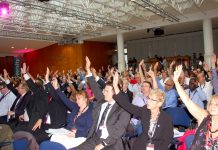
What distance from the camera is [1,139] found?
328cm

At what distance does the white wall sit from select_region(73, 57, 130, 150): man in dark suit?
18995 mm

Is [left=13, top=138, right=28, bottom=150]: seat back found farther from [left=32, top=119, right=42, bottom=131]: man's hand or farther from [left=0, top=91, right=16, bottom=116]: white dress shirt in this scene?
[left=0, top=91, right=16, bottom=116]: white dress shirt

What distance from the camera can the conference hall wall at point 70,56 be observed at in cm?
2231

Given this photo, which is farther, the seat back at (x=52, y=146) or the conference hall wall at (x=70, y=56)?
the conference hall wall at (x=70, y=56)

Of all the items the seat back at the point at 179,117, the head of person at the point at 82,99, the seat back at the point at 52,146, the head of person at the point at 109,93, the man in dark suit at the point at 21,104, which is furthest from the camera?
the man in dark suit at the point at 21,104

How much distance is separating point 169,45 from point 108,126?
Result: 2036 cm

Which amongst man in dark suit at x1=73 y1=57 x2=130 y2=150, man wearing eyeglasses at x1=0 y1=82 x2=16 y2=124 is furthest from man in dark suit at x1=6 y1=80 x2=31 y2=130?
man in dark suit at x1=73 y1=57 x2=130 y2=150

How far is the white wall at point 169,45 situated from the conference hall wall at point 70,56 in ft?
7.41

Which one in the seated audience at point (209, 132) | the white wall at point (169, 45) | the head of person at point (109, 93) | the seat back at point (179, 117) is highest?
the white wall at point (169, 45)

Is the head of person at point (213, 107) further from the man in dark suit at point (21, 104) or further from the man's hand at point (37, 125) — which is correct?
the man in dark suit at point (21, 104)

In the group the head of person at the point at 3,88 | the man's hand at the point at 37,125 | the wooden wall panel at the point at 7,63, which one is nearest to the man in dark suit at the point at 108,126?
the man's hand at the point at 37,125

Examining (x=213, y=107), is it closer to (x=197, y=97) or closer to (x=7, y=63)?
(x=197, y=97)

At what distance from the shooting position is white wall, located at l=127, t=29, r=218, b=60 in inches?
854

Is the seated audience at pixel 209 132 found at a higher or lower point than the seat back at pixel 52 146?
higher
